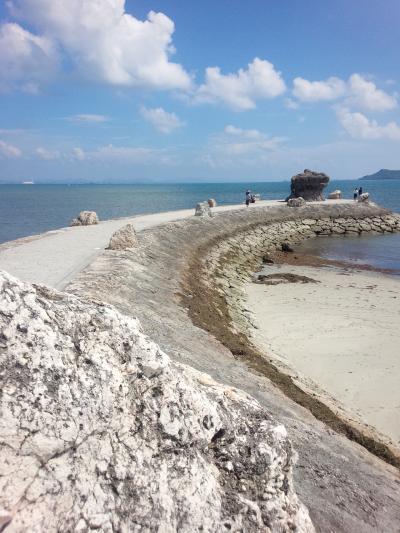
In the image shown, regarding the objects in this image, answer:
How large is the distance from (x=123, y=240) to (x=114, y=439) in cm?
1456

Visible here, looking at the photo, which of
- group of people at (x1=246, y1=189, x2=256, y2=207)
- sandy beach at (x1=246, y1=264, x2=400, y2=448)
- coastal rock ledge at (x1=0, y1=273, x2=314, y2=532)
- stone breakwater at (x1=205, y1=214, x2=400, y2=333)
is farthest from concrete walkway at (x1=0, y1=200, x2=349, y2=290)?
group of people at (x1=246, y1=189, x2=256, y2=207)

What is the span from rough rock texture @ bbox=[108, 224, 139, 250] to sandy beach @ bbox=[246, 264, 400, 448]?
5.67m

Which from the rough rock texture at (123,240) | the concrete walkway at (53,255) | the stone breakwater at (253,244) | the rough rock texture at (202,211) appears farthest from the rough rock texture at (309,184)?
the rough rock texture at (123,240)

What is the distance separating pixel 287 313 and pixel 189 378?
13295 millimetres

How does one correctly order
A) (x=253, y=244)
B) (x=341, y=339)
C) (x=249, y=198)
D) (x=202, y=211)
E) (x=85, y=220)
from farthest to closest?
1. (x=249, y=198)
2. (x=202, y=211)
3. (x=253, y=244)
4. (x=85, y=220)
5. (x=341, y=339)

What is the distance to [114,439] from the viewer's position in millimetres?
3270

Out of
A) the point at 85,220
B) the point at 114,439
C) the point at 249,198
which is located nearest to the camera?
the point at 114,439

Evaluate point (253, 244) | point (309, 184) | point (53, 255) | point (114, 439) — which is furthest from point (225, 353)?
point (309, 184)

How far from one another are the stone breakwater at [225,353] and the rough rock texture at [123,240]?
50 cm

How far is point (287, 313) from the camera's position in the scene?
55.1ft

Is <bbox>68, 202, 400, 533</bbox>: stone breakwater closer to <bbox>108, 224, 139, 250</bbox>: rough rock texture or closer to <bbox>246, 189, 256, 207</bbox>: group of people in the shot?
<bbox>108, 224, 139, 250</bbox>: rough rock texture

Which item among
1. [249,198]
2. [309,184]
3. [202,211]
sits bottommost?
[202,211]

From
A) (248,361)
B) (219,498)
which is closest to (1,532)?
(219,498)

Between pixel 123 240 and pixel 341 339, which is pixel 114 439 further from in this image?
pixel 123 240
